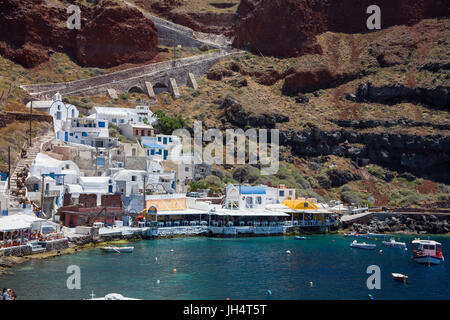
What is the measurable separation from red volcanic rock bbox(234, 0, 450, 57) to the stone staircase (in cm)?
6408

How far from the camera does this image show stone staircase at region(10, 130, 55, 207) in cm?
6438

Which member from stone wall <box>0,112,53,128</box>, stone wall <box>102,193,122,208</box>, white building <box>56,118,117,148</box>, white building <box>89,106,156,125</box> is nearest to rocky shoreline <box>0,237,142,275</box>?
stone wall <box>102,193,122,208</box>

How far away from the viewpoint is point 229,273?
163 feet

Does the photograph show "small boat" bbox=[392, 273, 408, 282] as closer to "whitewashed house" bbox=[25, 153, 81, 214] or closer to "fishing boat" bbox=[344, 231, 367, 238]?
"fishing boat" bbox=[344, 231, 367, 238]

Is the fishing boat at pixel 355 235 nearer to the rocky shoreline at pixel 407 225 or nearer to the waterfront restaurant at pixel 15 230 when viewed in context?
the rocky shoreline at pixel 407 225

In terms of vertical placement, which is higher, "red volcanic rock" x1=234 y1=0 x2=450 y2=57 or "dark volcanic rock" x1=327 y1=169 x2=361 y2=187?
"red volcanic rock" x1=234 y1=0 x2=450 y2=57

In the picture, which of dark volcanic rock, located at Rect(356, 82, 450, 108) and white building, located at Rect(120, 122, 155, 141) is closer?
white building, located at Rect(120, 122, 155, 141)

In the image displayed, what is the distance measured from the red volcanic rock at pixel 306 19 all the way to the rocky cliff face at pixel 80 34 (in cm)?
2251

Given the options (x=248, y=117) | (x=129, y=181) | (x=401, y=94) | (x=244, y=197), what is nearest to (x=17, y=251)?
(x=129, y=181)

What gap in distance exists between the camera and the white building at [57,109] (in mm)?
87938

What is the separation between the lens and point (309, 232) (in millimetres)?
79375

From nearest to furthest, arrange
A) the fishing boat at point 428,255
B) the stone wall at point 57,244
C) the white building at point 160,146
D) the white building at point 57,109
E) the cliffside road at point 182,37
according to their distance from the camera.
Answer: the stone wall at point 57,244 < the fishing boat at point 428,255 < the white building at point 57,109 < the white building at point 160,146 < the cliffside road at point 182,37

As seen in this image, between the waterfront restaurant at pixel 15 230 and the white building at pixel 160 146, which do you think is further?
the white building at pixel 160 146

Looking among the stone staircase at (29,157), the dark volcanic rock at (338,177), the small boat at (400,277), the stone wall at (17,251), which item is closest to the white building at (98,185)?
the stone staircase at (29,157)
